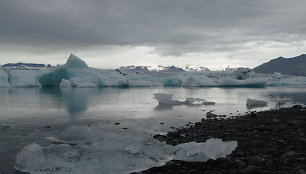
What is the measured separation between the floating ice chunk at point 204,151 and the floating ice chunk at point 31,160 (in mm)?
2622

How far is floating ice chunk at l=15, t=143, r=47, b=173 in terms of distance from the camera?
5436 millimetres

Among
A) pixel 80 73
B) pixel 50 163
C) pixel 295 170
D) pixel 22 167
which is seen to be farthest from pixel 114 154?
pixel 80 73

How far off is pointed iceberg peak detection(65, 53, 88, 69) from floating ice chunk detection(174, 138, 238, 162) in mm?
38241

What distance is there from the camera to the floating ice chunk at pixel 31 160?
214 inches

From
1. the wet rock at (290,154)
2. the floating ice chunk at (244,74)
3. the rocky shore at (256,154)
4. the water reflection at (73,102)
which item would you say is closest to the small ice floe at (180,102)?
the water reflection at (73,102)

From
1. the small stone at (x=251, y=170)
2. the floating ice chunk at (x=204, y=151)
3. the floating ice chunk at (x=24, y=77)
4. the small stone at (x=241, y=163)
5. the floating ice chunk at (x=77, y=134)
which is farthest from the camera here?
the floating ice chunk at (x=24, y=77)

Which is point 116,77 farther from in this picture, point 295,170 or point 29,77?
point 295,170

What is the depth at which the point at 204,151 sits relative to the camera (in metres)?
5.66

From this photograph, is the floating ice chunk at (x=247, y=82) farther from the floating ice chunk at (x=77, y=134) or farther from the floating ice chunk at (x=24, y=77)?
the floating ice chunk at (x=77, y=134)

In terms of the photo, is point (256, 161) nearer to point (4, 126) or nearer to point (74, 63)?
point (4, 126)

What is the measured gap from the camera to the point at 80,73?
4528 centimetres

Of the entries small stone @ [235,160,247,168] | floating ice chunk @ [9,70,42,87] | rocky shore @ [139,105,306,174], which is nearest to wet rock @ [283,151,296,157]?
rocky shore @ [139,105,306,174]

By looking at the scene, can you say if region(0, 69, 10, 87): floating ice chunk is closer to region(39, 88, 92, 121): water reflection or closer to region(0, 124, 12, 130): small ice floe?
region(39, 88, 92, 121): water reflection

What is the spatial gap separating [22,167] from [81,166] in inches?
48.9
